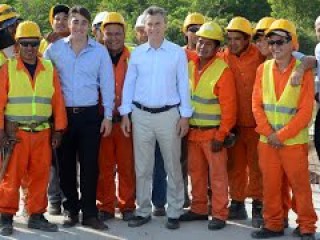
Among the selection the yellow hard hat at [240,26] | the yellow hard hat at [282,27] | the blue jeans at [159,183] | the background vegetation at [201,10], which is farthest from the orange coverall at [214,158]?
the background vegetation at [201,10]

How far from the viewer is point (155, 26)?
18.8 feet

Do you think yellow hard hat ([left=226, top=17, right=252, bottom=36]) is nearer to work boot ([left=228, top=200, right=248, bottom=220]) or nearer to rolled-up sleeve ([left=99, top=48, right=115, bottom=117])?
rolled-up sleeve ([left=99, top=48, right=115, bottom=117])

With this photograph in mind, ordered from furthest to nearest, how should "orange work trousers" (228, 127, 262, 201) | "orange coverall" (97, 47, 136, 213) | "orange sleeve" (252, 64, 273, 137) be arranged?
"orange coverall" (97, 47, 136, 213) < "orange work trousers" (228, 127, 262, 201) < "orange sleeve" (252, 64, 273, 137)

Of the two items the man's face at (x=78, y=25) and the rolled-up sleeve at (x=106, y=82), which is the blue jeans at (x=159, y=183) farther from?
the man's face at (x=78, y=25)

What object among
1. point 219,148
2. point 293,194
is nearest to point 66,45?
point 219,148

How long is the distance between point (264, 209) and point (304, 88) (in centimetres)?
119

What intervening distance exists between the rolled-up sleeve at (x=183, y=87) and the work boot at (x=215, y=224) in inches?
42.3

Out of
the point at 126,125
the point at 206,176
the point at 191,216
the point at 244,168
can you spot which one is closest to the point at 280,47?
the point at 244,168

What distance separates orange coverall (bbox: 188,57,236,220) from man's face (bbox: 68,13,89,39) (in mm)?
1154

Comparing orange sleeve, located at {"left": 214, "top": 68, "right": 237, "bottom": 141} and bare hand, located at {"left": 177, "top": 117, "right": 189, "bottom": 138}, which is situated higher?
orange sleeve, located at {"left": 214, "top": 68, "right": 237, "bottom": 141}

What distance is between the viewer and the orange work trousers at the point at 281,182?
5.48m

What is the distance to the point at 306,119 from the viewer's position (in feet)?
17.7

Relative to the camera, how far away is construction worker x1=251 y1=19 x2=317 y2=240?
17.8 ft

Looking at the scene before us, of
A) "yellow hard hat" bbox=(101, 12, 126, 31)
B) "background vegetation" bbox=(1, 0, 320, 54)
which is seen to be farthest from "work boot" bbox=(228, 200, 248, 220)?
"background vegetation" bbox=(1, 0, 320, 54)
